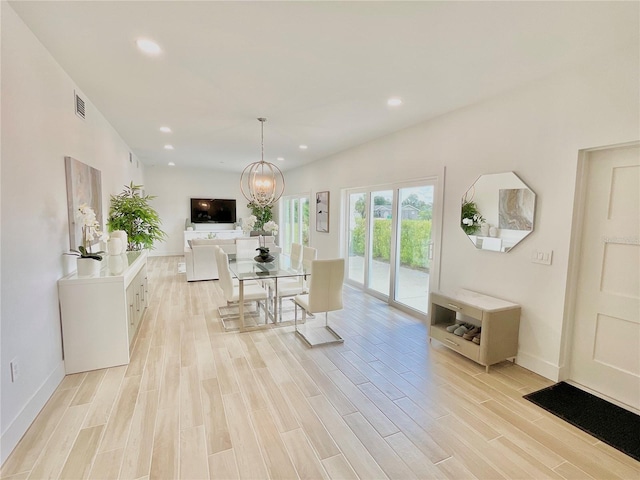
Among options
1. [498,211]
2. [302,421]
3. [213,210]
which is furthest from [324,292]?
[213,210]

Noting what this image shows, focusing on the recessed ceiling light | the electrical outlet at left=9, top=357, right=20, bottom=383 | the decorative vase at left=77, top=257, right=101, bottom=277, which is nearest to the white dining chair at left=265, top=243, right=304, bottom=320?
the decorative vase at left=77, top=257, right=101, bottom=277

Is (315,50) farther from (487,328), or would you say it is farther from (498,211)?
(487,328)

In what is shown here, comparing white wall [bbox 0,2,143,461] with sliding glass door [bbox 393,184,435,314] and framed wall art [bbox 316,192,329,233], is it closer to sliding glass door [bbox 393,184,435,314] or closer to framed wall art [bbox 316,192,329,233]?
sliding glass door [bbox 393,184,435,314]

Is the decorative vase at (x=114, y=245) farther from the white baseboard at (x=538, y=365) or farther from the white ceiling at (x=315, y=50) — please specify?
the white baseboard at (x=538, y=365)

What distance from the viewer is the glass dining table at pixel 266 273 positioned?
150 inches

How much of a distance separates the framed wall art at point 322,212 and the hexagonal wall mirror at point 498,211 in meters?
3.53

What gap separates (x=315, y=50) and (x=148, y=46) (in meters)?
1.25

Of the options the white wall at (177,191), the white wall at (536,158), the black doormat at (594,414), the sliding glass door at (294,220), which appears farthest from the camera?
the white wall at (177,191)

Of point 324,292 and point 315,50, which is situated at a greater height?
point 315,50

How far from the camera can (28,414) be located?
82.2 inches

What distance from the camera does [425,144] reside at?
4113 mm

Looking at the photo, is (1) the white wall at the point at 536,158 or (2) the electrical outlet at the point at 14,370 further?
(1) the white wall at the point at 536,158

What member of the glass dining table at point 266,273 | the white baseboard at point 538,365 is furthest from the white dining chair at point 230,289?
the white baseboard at point 538,365

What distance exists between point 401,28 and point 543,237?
7.09 ft
